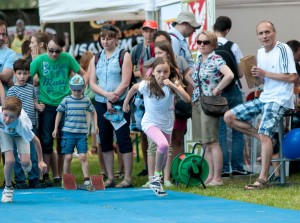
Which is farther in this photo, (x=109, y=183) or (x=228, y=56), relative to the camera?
(x=228, y=56)

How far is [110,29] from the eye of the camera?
12.8 m

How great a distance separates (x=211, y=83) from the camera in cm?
1255

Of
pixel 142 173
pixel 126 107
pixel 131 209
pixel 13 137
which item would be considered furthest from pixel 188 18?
pixel 131 209

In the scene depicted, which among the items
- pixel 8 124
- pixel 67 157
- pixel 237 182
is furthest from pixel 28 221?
pixel 237 182

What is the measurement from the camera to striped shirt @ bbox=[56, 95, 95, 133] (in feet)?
41.5

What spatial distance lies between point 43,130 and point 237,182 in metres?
2.66

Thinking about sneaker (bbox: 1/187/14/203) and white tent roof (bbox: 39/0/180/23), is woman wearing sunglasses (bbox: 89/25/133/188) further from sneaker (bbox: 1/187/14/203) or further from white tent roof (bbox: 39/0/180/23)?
white tent roof (bbox: 39/0/180/23)

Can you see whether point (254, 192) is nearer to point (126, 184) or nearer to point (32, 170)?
point (126, 184)

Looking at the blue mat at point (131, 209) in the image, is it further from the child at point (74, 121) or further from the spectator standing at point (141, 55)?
the spectator standing at point (141, 55)

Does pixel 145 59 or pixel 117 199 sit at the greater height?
pixel 145 59

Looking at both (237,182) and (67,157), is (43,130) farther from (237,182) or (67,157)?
(237,182)

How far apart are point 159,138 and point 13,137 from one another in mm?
1704

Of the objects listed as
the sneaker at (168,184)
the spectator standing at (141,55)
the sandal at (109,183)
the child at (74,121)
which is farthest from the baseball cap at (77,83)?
the sneaker at (168,184)

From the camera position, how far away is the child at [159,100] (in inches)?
452
